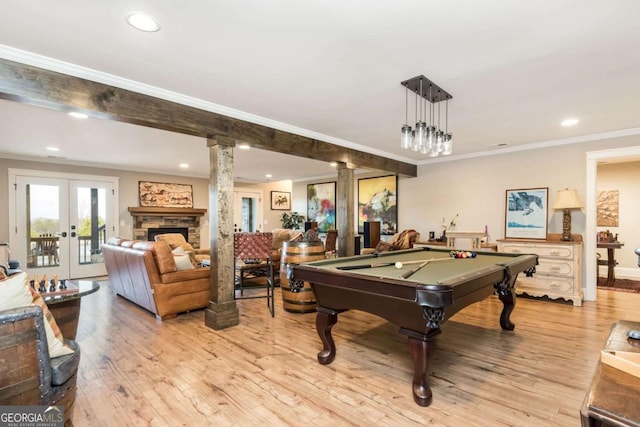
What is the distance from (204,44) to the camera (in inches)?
88.0

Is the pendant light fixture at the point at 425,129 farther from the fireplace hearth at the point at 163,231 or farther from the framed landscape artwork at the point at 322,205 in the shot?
the fireplace hearth at the point at 163,231

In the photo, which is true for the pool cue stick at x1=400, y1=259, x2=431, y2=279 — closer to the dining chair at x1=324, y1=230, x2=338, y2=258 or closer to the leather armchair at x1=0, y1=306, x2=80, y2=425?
the leather armchair at x1=0, y1=306, x2=80, y2=425

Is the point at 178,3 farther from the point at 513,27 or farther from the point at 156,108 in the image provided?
the point at 513,27

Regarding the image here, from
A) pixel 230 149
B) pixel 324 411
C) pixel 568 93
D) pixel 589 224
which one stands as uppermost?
pixel 568 93

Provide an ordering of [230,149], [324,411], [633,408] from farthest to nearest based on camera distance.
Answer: [230,149] → [324,411] → [633,408]

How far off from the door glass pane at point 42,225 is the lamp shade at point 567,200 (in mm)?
9072

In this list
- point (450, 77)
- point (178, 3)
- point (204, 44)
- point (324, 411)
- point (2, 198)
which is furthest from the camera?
point (2, 198)

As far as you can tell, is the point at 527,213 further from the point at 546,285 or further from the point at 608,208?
the point at 608,208

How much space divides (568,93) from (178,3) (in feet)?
11.5

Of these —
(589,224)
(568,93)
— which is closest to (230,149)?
(568,93)

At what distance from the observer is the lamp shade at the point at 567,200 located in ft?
14.9

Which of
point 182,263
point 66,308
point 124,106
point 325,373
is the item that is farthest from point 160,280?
point 325,373

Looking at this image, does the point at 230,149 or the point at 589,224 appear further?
the point at 589,224

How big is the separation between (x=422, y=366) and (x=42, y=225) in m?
7.56
